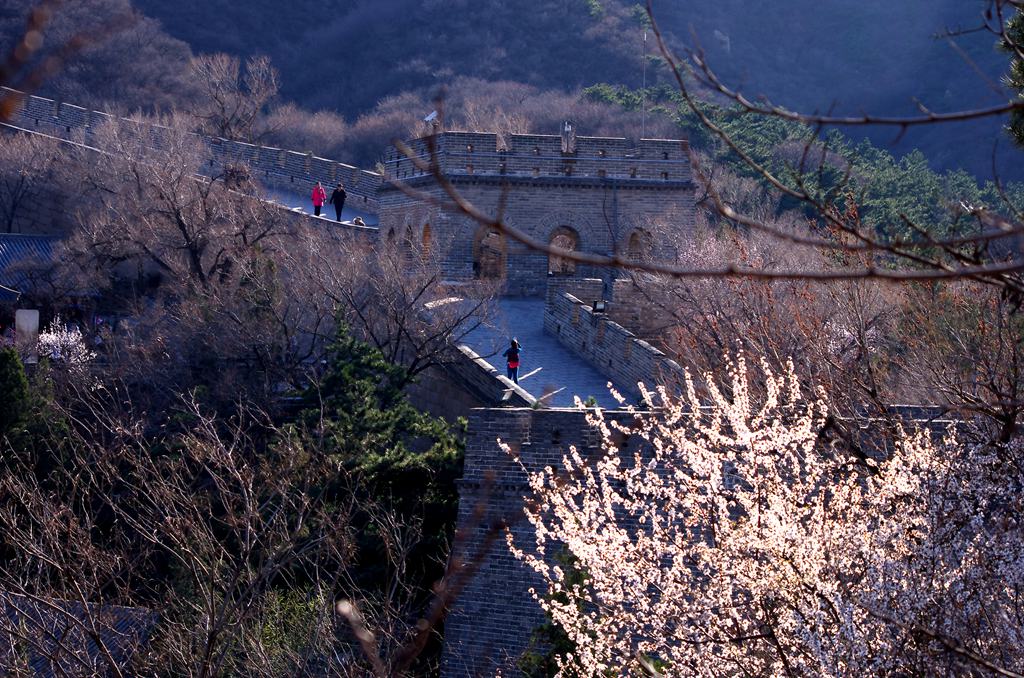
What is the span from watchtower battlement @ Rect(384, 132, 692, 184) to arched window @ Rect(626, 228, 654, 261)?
112 centimetres

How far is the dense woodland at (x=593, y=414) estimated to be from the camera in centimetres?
637

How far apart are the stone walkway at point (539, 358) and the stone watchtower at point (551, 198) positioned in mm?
1543

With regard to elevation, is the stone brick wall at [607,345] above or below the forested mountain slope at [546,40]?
below

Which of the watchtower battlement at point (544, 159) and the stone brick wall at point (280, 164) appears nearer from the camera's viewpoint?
the watchtower battlement at point (544, 159)

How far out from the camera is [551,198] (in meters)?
26.6

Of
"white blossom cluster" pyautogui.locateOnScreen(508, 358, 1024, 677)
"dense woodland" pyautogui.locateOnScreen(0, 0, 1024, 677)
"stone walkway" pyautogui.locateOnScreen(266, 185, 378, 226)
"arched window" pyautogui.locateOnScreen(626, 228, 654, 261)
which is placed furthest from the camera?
"stone walkway" pyautogui.locateOnScreen(266, 185, 378, 226)

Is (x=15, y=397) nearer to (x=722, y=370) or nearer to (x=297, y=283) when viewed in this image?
(x=297, y=283)

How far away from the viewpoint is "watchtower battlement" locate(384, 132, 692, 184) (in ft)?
87.3

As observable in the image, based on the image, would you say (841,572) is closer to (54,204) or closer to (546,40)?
(54,204)

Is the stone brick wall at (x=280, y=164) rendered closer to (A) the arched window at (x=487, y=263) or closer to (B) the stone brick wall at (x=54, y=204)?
(B) the stone brick wall at (x=54, y=204)

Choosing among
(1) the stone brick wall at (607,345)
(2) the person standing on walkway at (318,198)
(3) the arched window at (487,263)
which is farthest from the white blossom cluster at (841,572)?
(2) the person standing on walkway at (318,198)

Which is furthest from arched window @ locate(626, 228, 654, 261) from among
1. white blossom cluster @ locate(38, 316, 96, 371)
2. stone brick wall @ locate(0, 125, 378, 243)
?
stone brick wall @ locate(0, 125, 378, 243)

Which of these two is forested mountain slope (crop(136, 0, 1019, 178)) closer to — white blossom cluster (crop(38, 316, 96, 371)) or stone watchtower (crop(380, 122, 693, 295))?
stone watchtower (crop(380, 122, 693, 295))

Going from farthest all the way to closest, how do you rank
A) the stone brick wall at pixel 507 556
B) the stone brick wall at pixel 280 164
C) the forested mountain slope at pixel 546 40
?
the forested mountain slope at pixel 546 40, the stone brick wall at pixel 280 164, the stone brick wall at pixel 507 556
